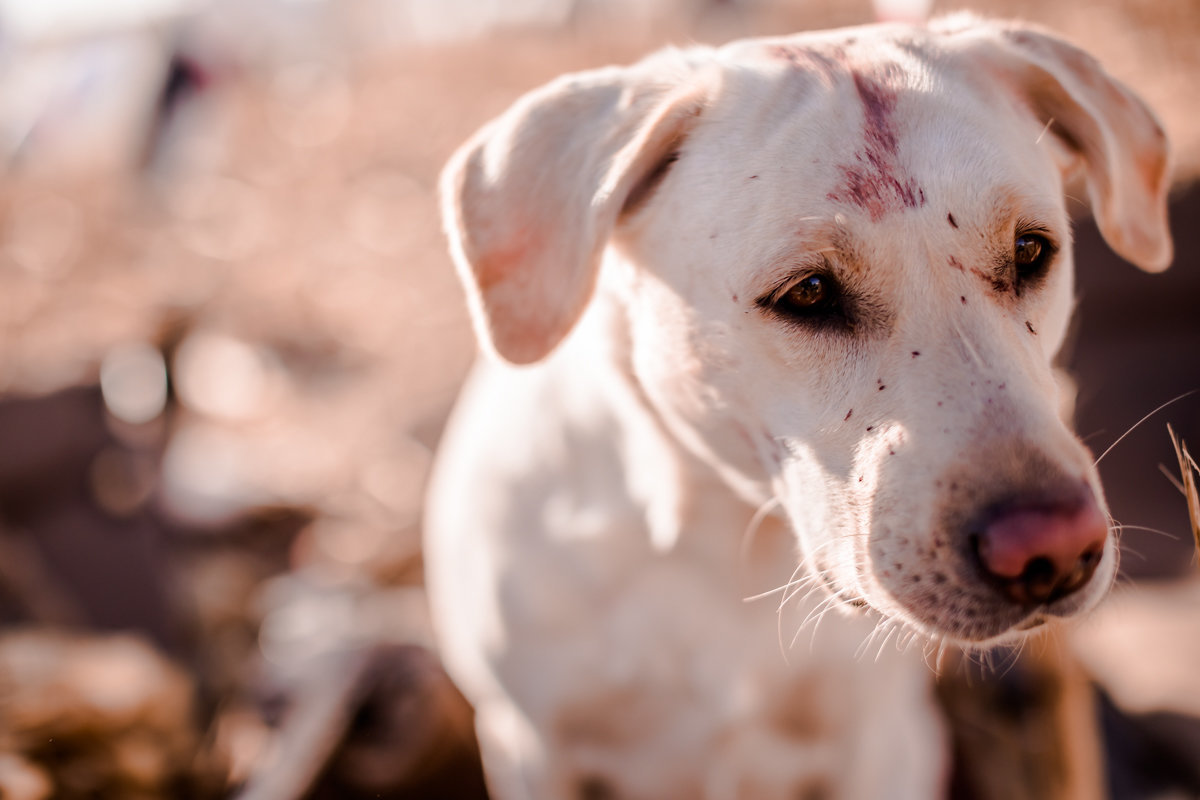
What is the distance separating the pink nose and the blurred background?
0.57 metres

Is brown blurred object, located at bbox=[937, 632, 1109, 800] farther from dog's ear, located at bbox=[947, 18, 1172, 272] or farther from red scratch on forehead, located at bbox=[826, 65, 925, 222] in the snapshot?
red scratch on forehead, located at bbox=[826, 65, 925, 222]

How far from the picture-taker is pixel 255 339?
4.64m

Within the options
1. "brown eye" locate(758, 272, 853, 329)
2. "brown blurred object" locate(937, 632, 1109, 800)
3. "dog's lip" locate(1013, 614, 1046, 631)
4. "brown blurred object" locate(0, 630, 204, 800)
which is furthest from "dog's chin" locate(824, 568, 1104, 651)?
"brown blurred object" locate(0, 630, 204, 800)

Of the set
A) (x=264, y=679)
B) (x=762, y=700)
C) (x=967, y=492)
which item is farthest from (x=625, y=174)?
(x=264, y=679)

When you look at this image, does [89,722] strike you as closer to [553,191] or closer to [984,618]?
[553,191]

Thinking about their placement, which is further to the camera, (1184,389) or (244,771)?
(1184,389)

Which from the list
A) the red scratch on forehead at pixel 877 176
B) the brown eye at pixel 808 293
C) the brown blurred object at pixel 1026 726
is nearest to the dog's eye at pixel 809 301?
the brown eye at pixel 808 293

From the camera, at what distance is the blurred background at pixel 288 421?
2129 mm

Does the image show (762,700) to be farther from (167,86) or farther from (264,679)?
(167,86)

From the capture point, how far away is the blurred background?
2.13m

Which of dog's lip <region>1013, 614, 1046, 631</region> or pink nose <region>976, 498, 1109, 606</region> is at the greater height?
pink nose <region>976, 498, 1109, 606</region>

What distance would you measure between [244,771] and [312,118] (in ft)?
20.0

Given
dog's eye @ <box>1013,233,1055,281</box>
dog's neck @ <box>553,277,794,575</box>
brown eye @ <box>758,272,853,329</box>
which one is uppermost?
dog's eye @ <box>1013,233,1055,281</box>

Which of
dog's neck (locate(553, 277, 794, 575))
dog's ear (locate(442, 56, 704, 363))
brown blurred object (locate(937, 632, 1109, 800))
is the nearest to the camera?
dog's ear (locate(442, 56, 704, 363))
